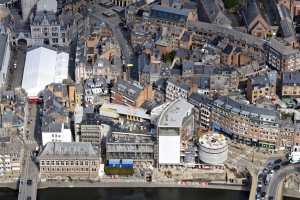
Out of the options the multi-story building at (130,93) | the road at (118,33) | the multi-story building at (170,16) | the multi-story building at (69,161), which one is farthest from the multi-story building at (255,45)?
the multi-story building at (69,161)

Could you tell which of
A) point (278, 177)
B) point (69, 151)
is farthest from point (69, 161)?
point (278, 177)

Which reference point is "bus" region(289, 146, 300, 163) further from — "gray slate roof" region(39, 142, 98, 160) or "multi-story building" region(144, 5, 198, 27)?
"multi-story building" region(144, 5, 198, 27)

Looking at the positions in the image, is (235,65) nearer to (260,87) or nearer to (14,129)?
(260,87)

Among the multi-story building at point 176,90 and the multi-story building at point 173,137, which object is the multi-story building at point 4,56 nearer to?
the multi-story building at point 176,90

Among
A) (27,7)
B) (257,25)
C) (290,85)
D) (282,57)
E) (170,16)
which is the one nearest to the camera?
(290,85)

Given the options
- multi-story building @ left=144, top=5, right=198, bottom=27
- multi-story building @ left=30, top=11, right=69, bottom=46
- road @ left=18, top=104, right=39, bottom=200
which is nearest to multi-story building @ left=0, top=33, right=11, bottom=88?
multi-story building @ left=30, top=11, right=69, bottom=46

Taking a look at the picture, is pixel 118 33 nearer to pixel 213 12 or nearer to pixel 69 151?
pixel 213 12
